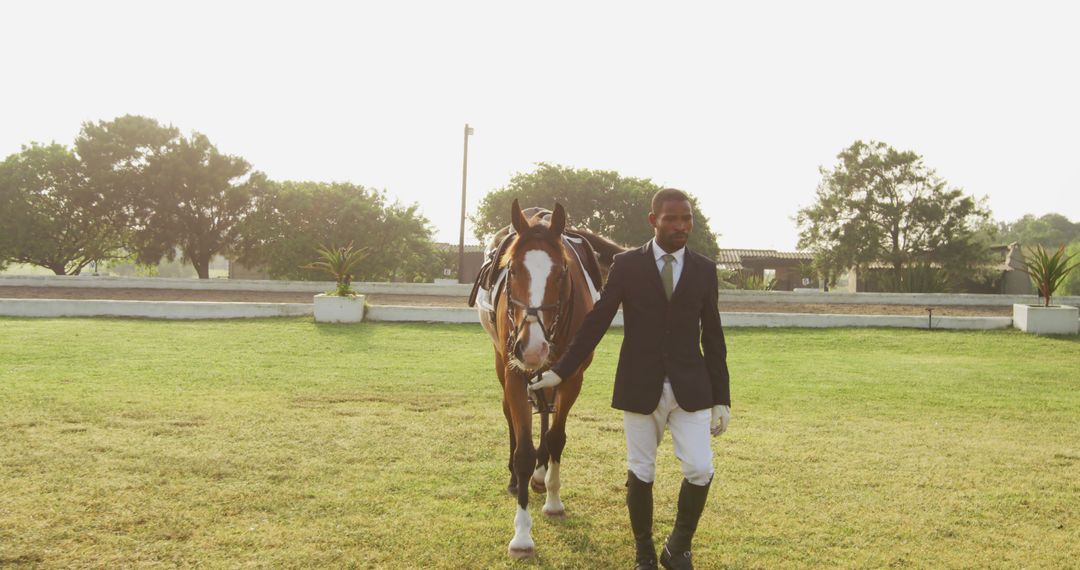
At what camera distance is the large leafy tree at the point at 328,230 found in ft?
112

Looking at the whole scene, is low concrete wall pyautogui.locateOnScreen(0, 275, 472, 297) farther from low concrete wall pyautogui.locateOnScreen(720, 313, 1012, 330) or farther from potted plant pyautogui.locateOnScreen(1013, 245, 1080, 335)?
potted plant pyautogui.locateOnScreen(1013, 245, 1080, 335)

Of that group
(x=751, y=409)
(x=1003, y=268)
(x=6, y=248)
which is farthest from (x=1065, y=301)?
(x=6, y=248)

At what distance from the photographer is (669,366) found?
3762mm

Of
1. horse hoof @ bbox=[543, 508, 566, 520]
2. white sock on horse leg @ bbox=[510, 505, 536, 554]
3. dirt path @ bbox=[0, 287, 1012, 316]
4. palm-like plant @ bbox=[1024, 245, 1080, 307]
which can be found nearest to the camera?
white sock on horse leg @ bbox=[510, 505, 536, 554]

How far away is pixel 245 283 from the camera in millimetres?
24906

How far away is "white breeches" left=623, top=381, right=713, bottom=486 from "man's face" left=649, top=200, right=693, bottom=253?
2.56 ft

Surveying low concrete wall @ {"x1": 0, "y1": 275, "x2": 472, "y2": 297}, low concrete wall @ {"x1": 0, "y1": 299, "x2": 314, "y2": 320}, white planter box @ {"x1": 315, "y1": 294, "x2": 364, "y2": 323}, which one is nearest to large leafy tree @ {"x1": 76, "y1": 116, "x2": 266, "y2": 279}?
low concrete wall @ {"x1": 0, "y1": 275, "x2": 472, "y2": 297}

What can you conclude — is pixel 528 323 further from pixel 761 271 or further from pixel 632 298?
pixel 761 271

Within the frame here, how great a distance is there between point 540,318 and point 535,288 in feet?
0.63

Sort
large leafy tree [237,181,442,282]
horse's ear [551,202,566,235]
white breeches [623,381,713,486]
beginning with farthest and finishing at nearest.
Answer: large leafy tree [237,181,442,282], horse's ear [551,202,566,235], white breeches [623,381,713,486]

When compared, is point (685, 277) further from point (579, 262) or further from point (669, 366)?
point (579, 262)

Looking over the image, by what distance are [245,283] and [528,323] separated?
2342cm

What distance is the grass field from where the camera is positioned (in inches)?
169

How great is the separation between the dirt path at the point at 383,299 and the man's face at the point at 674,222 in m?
17.4
